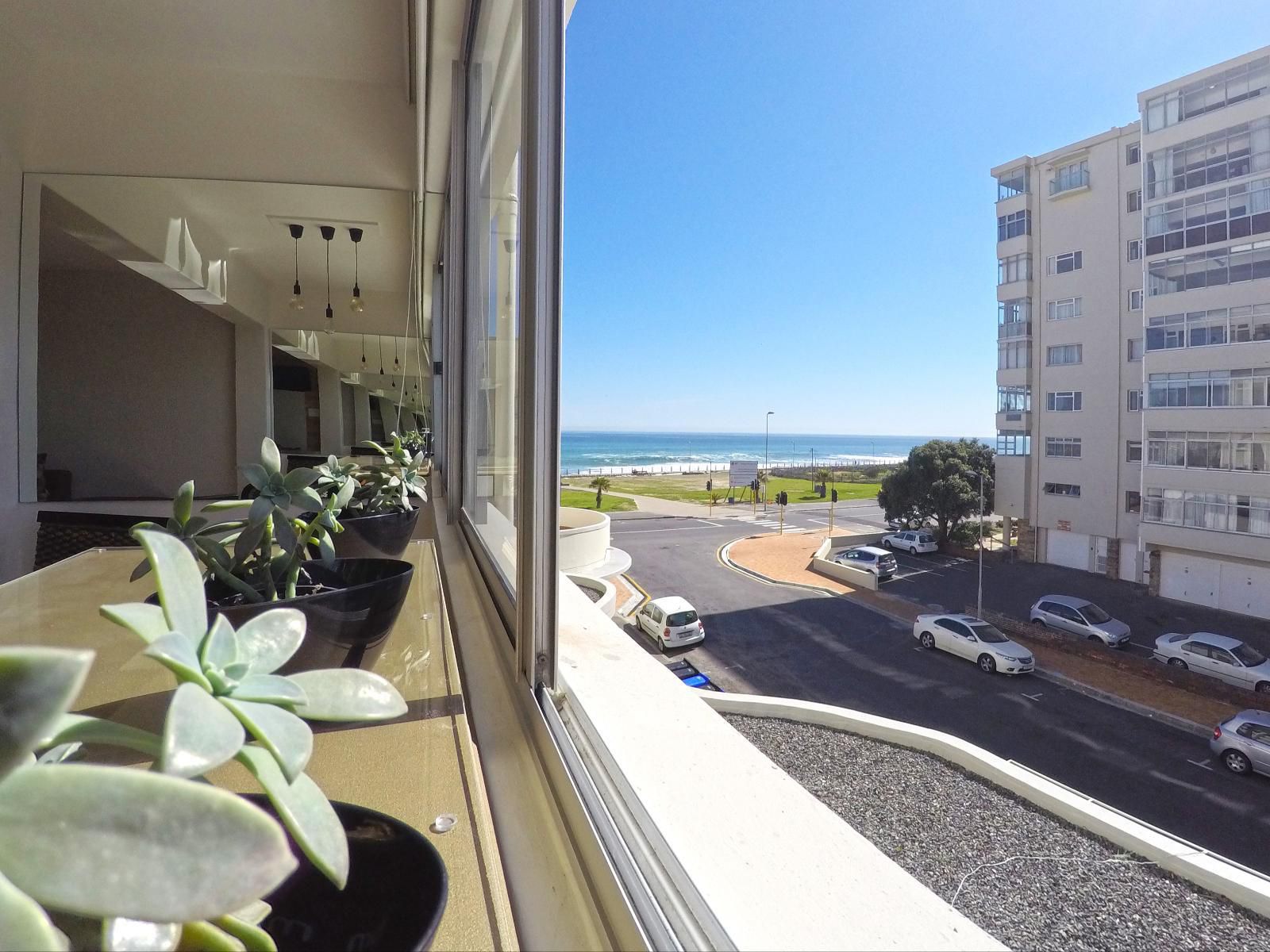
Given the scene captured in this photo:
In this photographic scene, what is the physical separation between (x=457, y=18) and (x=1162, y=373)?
150 centimetres

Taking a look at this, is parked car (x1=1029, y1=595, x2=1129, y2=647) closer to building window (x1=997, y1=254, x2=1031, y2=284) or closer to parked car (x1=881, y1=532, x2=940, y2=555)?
parked car (x1=881, y1=532, x2=940, y2=555)

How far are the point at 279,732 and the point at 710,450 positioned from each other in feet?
2.56

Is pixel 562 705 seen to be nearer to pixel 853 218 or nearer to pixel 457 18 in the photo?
pixel 853 218

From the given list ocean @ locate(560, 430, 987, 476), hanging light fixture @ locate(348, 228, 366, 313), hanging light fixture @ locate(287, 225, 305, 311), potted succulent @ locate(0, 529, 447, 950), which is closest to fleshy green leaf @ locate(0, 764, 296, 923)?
potted succulent @ locate(0, 529, 447, 950)

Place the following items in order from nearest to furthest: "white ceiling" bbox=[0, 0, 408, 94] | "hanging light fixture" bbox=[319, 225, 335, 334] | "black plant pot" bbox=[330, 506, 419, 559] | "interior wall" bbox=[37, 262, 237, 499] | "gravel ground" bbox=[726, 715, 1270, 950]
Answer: "gravel ground" bbox=[726, 715, 1270, 950]
"black plant pot" bbox=[330, 506, 419, 559]
"white ceiling" bbox=[0, 0, 408, 94]
"hanging light fixture" bbox=[319, 225, 335, 334]
"interior wall" bbox=[37, 262, 237, 499]

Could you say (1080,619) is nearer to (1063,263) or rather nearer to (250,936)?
(1063,263)

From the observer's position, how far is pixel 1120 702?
53cm

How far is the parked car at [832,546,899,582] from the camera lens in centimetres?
72

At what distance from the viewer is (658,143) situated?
803mm

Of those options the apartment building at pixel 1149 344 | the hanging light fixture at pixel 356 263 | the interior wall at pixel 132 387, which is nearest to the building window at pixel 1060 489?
the apartment building at pixel 1149 344

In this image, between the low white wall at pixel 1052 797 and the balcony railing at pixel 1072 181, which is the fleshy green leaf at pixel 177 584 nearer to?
the low white wall at pixel 1052 797

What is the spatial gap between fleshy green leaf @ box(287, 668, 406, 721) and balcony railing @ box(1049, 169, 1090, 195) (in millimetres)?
575

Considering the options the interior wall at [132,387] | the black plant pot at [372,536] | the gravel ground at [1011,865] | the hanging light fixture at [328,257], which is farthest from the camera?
the interior wall at [132,387]

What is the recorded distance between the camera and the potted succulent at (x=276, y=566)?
58cm
